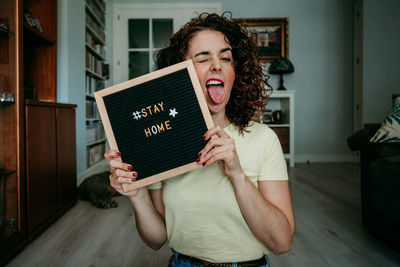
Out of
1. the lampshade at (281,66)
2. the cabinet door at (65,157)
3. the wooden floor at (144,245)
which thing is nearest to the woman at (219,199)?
the wooden floor at (144,245)

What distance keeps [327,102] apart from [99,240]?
4.28m

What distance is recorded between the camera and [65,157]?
7.11ft

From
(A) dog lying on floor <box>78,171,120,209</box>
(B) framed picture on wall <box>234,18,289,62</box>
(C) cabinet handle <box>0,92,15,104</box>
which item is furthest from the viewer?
(B) framed picture on wall <box>234,18,289,62</box>

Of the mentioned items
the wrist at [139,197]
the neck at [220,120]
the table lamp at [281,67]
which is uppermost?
the table lamp at [281,67]

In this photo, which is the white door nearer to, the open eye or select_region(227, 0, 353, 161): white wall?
select_region(227, 0, 353, 161): white wall

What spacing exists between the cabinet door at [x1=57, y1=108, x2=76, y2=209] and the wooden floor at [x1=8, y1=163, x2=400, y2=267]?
14 cm

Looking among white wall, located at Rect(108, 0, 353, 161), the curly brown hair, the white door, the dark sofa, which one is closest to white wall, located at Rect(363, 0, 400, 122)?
white wall, located at Rect(108, 0, 353, 161)

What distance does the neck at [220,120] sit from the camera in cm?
81

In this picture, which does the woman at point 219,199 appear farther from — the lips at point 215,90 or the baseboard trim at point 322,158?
the baseboard trim at point 322,158

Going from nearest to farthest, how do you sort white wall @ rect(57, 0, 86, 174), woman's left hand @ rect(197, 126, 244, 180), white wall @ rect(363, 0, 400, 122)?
1. woman's left hand @ rect(197, 126, 244, 180)
2. white wall @ rect(57, 0, 86, 174)
3. white wall @ rect(363, 0, 400, 122)

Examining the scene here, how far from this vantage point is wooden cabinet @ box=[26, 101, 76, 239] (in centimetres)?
165

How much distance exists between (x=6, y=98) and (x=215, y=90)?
4.37 feet

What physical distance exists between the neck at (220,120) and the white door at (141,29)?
13.3 feet

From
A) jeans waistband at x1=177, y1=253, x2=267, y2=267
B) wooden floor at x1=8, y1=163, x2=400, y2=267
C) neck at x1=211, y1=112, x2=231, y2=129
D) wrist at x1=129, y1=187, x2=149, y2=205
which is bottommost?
wooden floor at x1=8, y1=163, x2=400, y2=267
